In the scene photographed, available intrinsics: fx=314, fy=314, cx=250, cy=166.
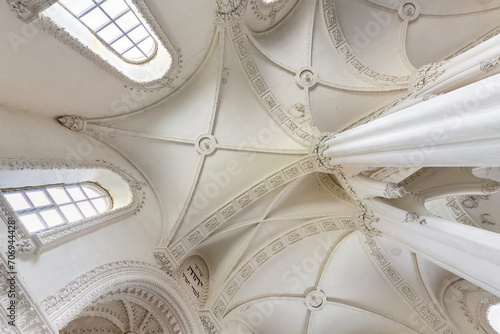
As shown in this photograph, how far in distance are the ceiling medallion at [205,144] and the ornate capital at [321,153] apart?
3.01 m

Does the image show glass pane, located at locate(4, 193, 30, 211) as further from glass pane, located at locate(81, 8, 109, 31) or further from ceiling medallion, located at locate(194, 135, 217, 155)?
ceiling medallion, located at locate(194, 135, 217, 155)

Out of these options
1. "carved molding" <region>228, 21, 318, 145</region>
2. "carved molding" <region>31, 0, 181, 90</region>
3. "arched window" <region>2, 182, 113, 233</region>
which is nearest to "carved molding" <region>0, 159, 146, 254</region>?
"arched window" <region>2, 182, 113, 233</region>

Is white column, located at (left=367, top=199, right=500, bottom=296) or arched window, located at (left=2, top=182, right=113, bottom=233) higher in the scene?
arched window, located at (left=2, top=182, right=113, bottom=233)

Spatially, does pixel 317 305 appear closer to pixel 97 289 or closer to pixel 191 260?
pixel 191 260

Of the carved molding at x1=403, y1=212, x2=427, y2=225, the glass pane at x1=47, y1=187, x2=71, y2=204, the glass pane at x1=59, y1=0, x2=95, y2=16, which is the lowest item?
the carved molding at x1=403, y1=212, x2=427, y2=225

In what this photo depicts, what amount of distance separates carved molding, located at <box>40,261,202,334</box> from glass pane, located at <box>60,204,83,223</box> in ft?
4.32

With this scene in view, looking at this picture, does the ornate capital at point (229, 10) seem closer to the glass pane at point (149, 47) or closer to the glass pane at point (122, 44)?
the glass pane at point (149, 47)

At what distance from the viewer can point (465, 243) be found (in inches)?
177

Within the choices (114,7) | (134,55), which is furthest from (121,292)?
(114,7)

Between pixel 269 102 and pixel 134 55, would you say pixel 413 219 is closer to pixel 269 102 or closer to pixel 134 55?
pixel 269 102

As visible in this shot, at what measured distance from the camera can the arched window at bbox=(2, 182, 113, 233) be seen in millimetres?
5938

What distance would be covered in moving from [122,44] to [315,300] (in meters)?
9.46

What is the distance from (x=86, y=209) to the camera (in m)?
7.41

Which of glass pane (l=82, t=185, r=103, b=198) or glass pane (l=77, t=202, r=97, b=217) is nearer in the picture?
glass pane (l=77, t=202, r=97, b=217)
